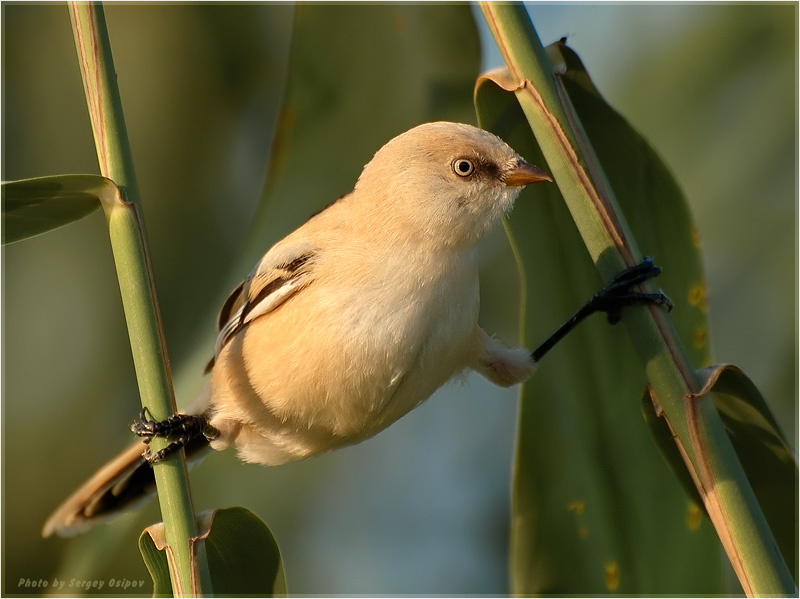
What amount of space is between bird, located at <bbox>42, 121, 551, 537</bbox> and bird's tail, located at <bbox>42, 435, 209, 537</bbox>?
0.02m

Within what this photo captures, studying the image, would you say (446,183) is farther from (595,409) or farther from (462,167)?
(595,409)

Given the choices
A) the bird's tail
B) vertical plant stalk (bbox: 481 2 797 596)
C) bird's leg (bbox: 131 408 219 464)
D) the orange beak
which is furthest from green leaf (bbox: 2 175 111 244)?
the bird's tail

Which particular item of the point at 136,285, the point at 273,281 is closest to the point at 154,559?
the point at 136,285

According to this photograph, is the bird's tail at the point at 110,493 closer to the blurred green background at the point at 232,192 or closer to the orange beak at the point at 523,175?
the blurred green background at the point at 232,192

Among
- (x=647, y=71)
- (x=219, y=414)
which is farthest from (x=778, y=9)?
(x=219, y=414)

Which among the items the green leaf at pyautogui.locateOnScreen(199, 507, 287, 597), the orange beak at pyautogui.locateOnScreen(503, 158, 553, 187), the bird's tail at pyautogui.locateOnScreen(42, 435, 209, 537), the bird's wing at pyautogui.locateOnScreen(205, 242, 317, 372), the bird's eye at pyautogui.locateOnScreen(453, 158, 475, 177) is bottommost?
the bird's tail at pyautogui.locateOnScreen(42, 435, 209, 537)

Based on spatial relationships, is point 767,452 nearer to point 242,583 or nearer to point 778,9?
point 242,583

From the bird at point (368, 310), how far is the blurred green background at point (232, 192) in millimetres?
182

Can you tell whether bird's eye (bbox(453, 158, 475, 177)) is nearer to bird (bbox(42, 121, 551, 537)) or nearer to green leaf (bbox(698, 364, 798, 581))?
bird (bbox(42, 121, 551, 537))

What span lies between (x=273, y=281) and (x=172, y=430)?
2.97 ft

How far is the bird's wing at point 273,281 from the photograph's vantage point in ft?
8.58

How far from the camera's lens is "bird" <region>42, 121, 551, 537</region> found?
2402 mm

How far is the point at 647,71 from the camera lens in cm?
342

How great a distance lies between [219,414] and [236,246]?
2.10 ft
